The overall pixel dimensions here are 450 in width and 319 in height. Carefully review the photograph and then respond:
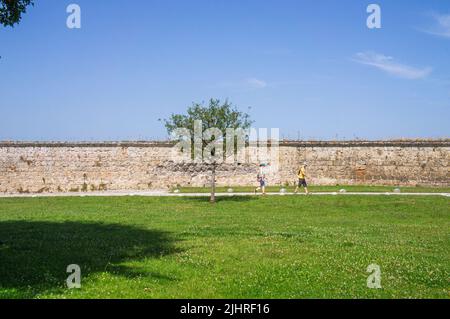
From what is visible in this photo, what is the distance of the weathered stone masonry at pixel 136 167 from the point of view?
4100 cm

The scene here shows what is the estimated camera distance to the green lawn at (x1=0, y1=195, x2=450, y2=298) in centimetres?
995

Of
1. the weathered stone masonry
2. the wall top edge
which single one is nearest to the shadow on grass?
the weathered stone masonry

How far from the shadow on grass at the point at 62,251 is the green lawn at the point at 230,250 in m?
0.03

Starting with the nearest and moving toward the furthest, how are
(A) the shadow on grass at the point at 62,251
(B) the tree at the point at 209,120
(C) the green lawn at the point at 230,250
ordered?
(C) the green lawn at the point at 230,250 < (A) the shadow on grass at the point at 62,251 < (B) the tree at the point at 209,120

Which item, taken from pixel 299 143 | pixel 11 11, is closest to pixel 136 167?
pixel 299 143

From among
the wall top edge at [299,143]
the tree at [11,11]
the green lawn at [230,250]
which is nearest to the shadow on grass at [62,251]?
the green lawn at [230,250]

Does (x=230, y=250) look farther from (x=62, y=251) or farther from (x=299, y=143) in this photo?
(x=299, y=143)

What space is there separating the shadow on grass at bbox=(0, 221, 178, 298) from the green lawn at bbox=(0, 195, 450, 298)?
30mm

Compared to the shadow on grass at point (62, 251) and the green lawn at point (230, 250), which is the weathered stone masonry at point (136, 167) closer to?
the green lawn at point (230, 250)
